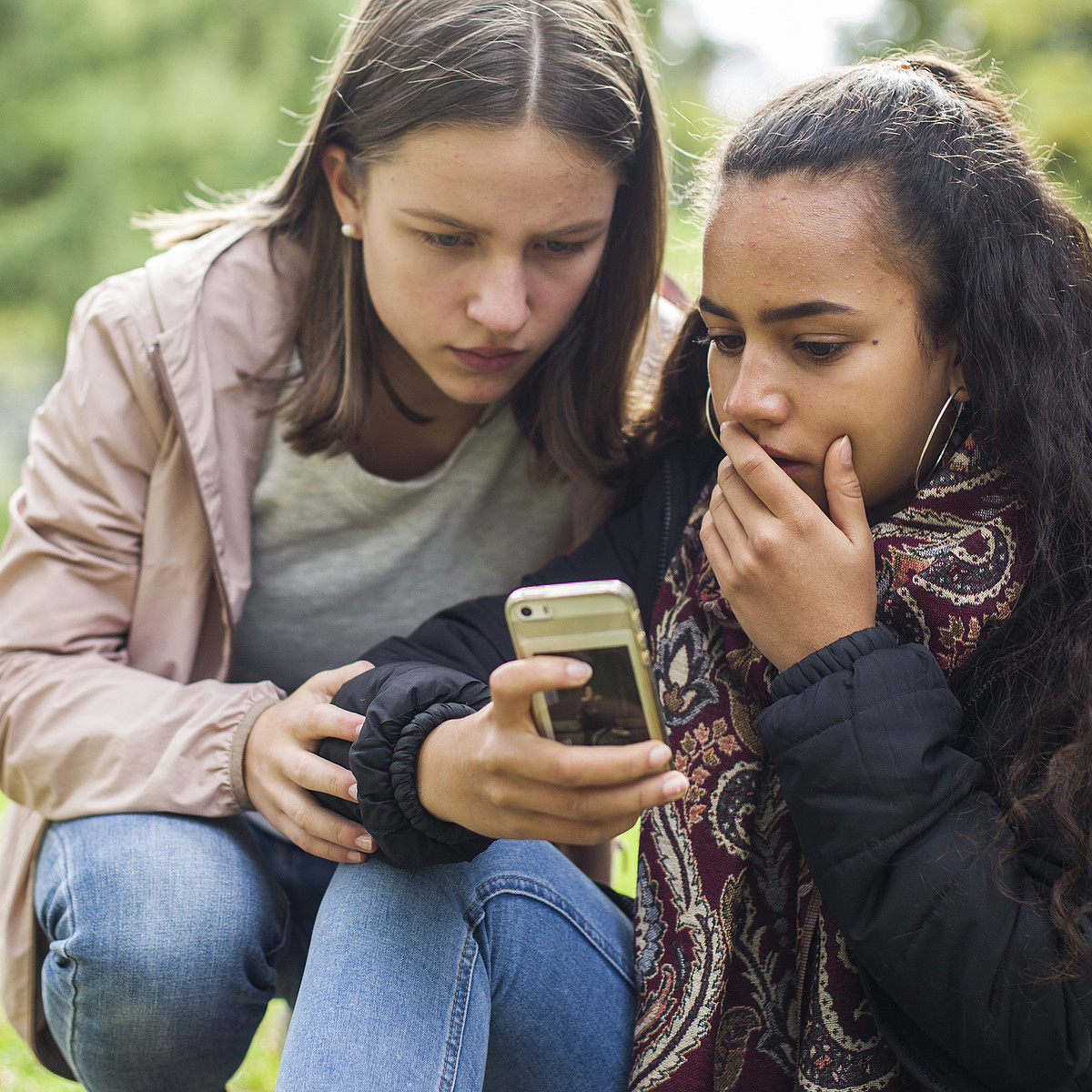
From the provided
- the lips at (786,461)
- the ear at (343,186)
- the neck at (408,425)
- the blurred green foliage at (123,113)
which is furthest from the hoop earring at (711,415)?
the blurred green foliage at (123,113)

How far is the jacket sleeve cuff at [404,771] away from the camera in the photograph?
4.74 ft

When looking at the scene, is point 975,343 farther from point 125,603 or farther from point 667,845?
point 125,603

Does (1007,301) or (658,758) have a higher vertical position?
(1007,301)

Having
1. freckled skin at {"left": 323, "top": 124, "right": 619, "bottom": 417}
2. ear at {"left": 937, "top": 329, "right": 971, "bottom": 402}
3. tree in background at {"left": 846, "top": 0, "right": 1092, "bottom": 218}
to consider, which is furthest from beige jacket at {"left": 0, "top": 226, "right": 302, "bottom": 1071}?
tree in background at {"left": 846, "top": 0, "right": 1092, "bottom": 218}

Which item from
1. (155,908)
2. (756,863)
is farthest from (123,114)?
(756,863)

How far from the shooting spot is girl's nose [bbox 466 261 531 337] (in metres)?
1.87

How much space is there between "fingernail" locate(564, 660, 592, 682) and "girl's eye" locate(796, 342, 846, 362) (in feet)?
2.13

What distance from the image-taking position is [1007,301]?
1.56 meters

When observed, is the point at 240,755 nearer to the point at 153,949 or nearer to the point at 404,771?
the point at 153,949

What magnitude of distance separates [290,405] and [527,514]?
21.7 inches

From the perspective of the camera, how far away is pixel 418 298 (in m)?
1.95

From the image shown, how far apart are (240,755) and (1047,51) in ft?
47.3

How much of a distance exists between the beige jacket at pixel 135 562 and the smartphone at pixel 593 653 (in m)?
0.85

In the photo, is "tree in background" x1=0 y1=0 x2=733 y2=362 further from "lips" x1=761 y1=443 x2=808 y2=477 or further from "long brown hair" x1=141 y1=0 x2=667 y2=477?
"lips" x1=761 y1=443 x2=808 y2=477
